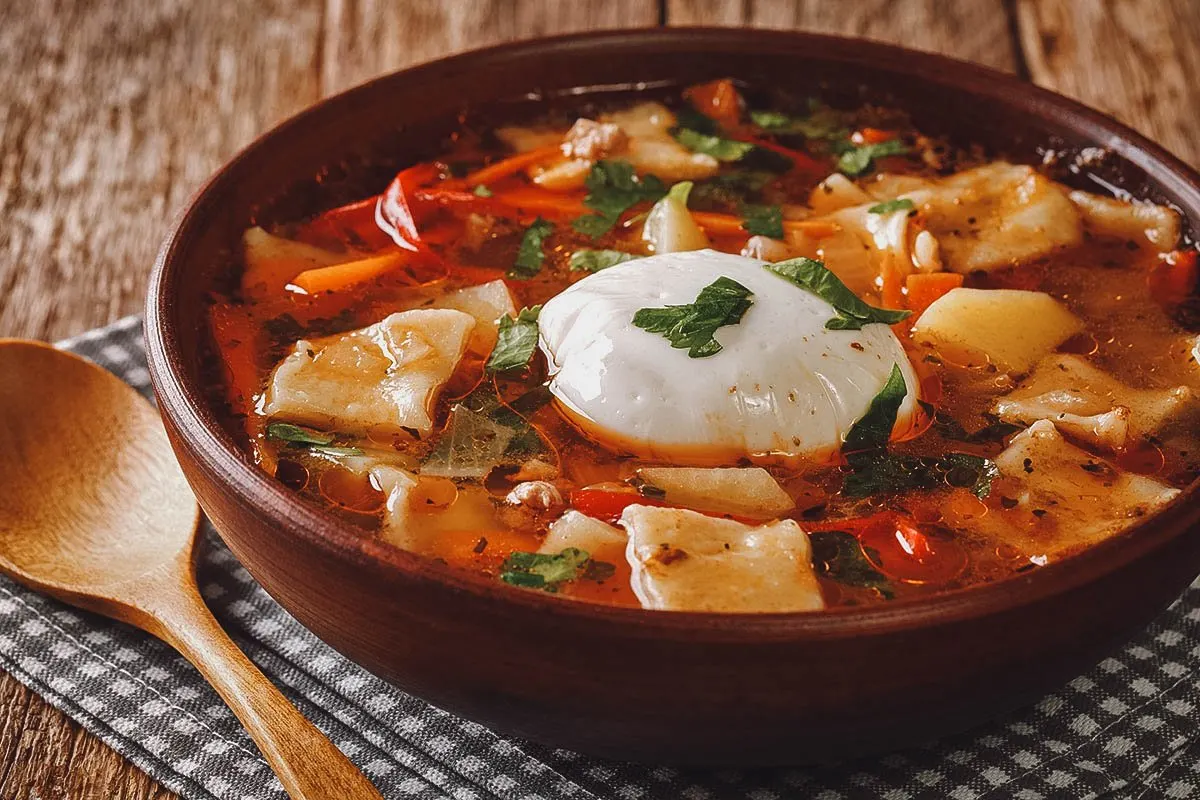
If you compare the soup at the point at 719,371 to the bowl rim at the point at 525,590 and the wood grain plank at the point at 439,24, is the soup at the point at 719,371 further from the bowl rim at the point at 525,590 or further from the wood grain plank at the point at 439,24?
the wood grain plank at the point at 439,24

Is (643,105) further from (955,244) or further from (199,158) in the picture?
(199,158)

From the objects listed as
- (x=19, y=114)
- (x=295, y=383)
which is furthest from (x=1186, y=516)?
(x=19, y=114)

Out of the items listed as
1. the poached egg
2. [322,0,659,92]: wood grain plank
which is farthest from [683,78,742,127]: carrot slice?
[322,0,659,92]: wood grain plank

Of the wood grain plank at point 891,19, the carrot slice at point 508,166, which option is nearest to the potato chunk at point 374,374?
the carrot slice at point 508,166

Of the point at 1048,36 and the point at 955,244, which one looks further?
the point at 1048,36

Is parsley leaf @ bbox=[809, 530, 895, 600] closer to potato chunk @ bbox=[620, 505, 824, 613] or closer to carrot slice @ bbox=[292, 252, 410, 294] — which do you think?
potato chunk @ bbox=[620, 505, 824, 613]
